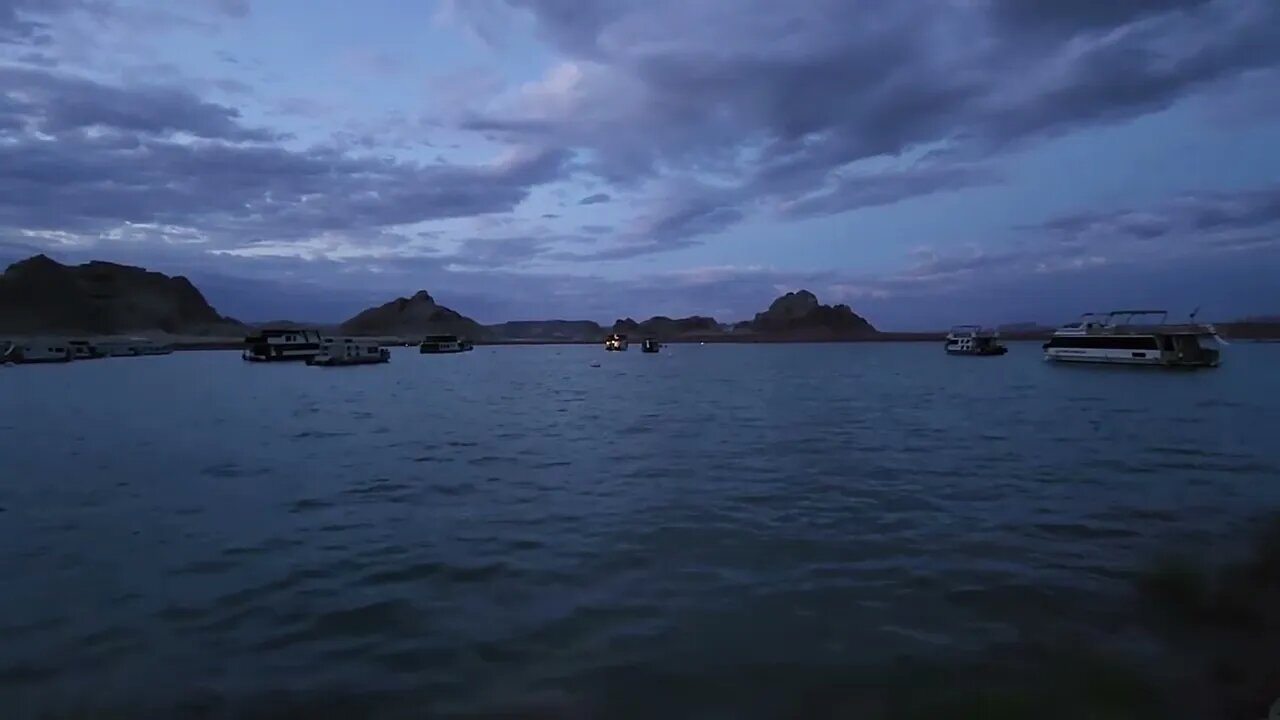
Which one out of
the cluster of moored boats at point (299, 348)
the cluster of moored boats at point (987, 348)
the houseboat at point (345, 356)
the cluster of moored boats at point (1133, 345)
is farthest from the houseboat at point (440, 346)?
the cluster of moored boats at point (1133, 345)

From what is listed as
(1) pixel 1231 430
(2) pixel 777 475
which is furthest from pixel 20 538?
(1) pixel 1231 430

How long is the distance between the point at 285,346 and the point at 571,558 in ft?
396

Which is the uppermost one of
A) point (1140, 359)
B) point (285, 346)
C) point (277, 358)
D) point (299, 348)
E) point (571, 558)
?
point (1140, 359)

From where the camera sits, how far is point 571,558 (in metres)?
11.7

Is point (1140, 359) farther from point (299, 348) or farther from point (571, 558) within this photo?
point (299, 348)

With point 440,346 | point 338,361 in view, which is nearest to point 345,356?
point 338,361

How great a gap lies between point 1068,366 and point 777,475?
Answer: 7982cm

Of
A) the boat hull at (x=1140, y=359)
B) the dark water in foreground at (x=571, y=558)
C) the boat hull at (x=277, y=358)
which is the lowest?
the boat hull at (x=277, y=358)

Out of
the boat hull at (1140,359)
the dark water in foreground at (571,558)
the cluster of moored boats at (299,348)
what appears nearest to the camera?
the dark water in foreground at (571,558)

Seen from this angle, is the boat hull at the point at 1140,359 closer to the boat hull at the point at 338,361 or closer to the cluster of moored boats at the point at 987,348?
the cluster of moored boats at the point at 987,348

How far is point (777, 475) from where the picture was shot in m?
19.1

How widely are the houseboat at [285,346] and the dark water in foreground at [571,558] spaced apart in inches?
3795

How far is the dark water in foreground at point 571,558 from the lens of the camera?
7.58m

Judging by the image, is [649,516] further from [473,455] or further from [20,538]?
[20,538]
